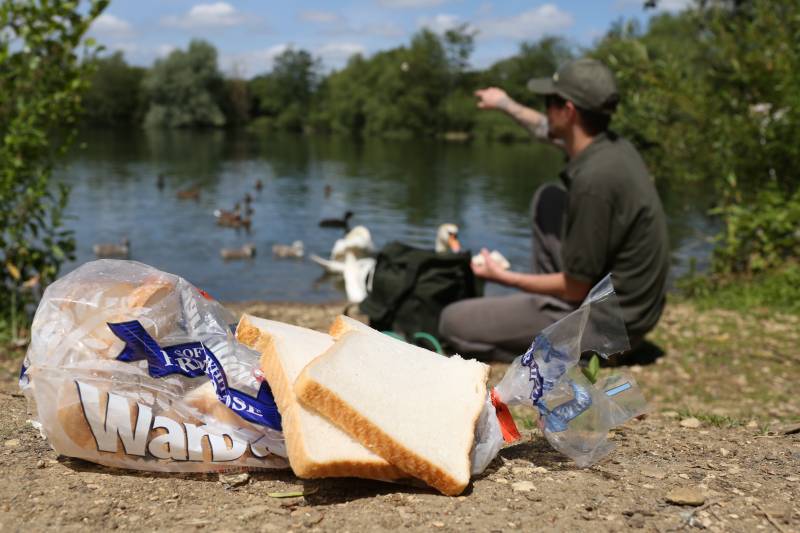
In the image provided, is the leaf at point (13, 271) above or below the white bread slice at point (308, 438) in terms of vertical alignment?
below

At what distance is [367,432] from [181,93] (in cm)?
8564

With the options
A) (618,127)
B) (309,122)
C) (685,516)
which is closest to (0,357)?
(685,516)

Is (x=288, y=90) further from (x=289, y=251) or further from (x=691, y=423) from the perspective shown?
(x=691, y=423)

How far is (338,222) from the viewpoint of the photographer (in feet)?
60.0

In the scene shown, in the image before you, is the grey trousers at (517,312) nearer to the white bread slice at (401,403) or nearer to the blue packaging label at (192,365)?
the white bread slice at (401,403)

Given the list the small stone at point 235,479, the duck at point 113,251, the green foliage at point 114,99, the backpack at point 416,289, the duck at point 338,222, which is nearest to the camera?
the small stone at point 235,479

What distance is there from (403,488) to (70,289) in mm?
1389

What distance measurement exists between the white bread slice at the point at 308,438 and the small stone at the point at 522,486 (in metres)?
0.40

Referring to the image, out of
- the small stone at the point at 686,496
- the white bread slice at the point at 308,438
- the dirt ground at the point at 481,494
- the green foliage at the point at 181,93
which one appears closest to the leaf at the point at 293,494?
the dirt ground at the point at 481,494

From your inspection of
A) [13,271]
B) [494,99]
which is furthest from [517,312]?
[13,271]

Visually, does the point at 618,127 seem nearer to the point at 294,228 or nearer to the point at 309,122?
the point at 294,228

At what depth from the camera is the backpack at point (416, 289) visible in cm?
640

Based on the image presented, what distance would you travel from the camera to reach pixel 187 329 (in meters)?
2.85

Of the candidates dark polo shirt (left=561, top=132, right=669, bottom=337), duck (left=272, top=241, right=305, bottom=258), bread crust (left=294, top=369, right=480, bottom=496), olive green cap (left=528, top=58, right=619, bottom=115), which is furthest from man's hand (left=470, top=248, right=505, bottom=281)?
duck (left=272, top=241, right=305, bottom=258)
